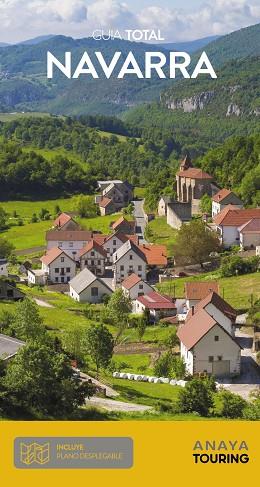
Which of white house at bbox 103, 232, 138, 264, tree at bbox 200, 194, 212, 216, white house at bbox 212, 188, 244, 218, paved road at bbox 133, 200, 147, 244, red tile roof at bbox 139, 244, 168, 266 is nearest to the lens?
red tile roof at bbox 139, 244, 168, 266

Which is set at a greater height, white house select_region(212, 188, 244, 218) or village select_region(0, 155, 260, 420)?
white house select_region(212, 188, 244, 218)

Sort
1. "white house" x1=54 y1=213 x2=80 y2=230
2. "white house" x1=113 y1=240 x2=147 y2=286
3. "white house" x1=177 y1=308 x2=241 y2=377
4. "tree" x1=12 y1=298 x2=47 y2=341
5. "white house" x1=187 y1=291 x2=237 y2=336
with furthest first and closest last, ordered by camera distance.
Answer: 1. "white house" x1=54 y1=213 x2=80 y2=230
2. "white house" x1=113 y1=240 x2=147 y2=286
3. "white house" x1=187 y1=291 x2=237 y2=336
4. "white house" x1=177 y1=308 x2=241 y2=377
5. "tree" x1=12 y1=298 x2=47 y2=341

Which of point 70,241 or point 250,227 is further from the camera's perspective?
point 70,241

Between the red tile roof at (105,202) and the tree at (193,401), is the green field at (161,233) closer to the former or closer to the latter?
the red tile roof at (105,202)

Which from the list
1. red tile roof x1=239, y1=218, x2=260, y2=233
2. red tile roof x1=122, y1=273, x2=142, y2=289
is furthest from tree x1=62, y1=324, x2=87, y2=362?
red tile roof x1=239, y1=218, x2=260, y2=233

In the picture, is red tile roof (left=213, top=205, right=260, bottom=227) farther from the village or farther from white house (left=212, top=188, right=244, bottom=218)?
white house (left=212, top=188, right=244, bottom=218)

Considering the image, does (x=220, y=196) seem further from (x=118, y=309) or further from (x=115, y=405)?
(x=115, y=405)

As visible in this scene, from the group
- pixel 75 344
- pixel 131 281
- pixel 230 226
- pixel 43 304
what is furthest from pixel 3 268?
pixel 75 344
